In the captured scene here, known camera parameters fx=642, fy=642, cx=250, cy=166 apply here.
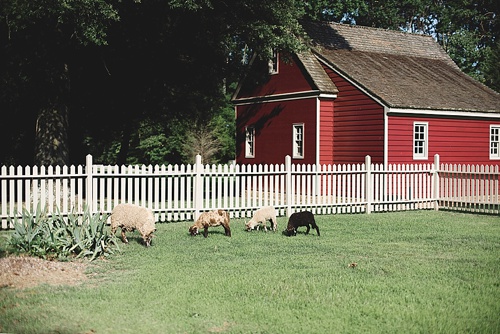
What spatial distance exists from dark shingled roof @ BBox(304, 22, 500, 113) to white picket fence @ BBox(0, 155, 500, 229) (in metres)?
4.27

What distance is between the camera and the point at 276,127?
29.4 m

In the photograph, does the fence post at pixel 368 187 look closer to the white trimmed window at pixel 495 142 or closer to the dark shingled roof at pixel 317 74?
the dark shingled roof at pixel 317 74

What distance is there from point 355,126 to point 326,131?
1.51m

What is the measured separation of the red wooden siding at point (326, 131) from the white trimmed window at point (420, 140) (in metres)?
3.50

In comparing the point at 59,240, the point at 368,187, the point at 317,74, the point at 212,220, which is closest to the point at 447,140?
the point at 317,74

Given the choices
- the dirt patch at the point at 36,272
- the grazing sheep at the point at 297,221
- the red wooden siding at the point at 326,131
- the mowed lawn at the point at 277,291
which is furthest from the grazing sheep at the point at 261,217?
the red wooden siding at the point at 326,131

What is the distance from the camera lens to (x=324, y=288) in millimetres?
8445

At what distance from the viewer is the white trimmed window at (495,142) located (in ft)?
93.7

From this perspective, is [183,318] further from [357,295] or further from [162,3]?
[162,3]

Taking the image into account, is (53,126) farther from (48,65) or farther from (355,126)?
(355,126)

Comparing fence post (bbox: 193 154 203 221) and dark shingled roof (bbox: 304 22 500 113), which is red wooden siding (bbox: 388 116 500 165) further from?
fence post (bbox: 193 154 203 221)

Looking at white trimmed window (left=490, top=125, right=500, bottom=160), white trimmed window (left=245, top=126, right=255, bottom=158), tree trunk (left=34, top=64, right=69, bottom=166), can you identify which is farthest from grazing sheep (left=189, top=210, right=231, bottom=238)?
white trimmed window (left=490, top=125, right=500, bottom=160)

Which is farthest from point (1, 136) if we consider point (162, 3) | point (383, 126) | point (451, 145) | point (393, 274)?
point (393, 274)

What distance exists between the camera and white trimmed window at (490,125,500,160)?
28.5m
